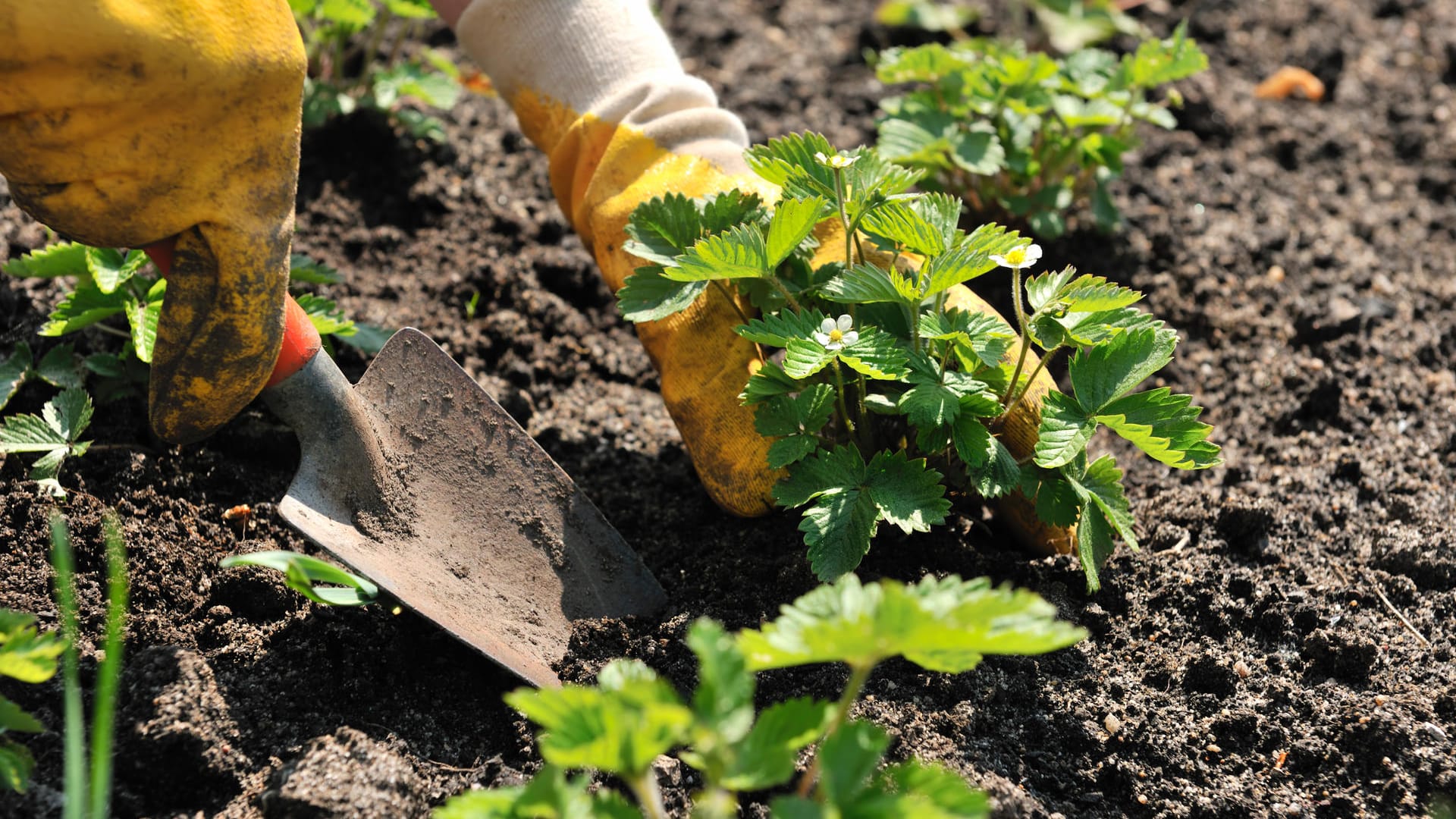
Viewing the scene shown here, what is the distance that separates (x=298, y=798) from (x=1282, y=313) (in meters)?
2.32

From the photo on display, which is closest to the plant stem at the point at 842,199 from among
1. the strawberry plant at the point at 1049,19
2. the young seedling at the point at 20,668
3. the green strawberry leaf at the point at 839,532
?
the green strawberry leaf at the point at 839,532

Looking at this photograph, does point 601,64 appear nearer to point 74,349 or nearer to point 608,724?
point 74,349

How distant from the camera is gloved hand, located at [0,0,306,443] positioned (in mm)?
1416

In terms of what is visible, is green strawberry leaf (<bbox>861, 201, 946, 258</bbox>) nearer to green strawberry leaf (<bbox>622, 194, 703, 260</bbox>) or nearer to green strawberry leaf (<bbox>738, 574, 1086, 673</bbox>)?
green strawberry leaf (<bbox>622, 194, 703, 260</bbox>)

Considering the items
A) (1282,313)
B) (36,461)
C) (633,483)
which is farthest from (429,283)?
(1282,313)

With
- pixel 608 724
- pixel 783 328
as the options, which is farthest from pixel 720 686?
pixel 783 328

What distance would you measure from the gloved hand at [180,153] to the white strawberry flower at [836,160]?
0.77m

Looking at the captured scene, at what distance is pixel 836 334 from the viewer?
67.4 inches

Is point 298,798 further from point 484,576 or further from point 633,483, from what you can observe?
point 633,483

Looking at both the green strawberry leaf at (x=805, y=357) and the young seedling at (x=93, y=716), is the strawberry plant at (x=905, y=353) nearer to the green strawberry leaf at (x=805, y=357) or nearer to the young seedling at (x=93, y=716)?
the green strawberry leaf at (x=805, y=357)

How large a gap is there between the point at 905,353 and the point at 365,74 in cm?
184

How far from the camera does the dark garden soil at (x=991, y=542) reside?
1.69 metres

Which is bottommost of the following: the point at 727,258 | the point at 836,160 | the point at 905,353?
the point at 905,353

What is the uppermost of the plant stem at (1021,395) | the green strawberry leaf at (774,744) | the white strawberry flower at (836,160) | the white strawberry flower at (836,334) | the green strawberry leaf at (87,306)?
the white strawberry flower at (836,160)
